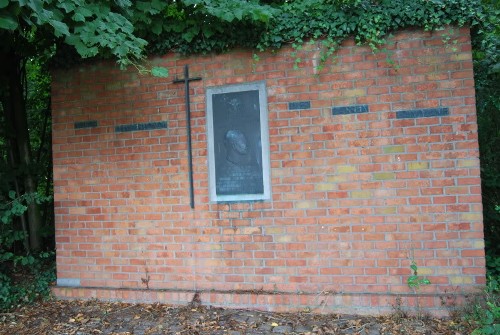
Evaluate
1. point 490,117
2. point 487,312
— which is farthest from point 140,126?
point 490,117

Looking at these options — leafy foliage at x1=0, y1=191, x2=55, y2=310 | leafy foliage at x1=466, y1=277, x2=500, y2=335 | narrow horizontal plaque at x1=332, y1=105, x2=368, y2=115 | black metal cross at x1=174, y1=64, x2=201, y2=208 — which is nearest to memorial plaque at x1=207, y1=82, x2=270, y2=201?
black metal cross at x1=174, y1=64, x2=201, y2=208

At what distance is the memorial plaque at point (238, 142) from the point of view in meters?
4.00

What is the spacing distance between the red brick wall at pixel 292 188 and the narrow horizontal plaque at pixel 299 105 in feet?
0.14

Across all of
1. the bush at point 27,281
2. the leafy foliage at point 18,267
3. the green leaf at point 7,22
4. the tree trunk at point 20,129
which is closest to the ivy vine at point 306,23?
the green leaf at point 7,22

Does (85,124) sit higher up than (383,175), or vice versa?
(85,124)

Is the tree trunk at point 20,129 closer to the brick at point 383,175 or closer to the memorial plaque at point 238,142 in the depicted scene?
the memorial plaque at point 238,142

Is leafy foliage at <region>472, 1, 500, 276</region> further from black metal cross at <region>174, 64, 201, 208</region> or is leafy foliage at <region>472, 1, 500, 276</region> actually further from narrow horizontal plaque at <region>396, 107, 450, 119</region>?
black metal cross at <region>174, 64, 201, 208</region>

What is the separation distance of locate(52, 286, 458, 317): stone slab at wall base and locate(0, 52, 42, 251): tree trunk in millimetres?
1467

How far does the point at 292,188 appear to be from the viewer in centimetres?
393

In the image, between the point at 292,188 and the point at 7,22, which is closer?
the point at 7,22

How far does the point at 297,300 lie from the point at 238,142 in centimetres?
162

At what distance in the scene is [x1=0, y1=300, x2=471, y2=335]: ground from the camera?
138 inches

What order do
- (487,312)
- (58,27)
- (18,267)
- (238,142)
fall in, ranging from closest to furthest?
(58,27) → (487,312) → (238,142) → (18,267)

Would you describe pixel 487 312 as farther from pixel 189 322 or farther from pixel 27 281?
pixel 27 281
